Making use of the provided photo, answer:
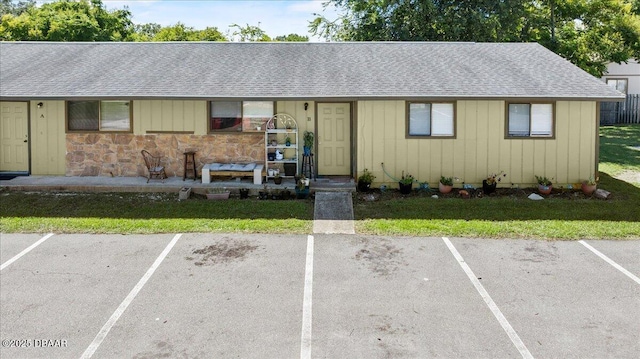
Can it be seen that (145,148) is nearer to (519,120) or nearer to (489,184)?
(489,184)

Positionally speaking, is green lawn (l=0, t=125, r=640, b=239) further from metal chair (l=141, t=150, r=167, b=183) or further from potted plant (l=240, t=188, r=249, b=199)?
metal chair (l=141, t=150, r=167, b=183)

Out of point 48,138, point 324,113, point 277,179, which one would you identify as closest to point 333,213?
point 277,179

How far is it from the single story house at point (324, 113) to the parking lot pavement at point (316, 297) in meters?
4.21

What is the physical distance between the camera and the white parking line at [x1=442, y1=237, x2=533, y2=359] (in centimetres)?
534

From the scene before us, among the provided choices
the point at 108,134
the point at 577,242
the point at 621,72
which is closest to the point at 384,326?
the point at 577,242

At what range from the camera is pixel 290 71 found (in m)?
13.7

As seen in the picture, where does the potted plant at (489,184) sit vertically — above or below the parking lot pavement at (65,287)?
above

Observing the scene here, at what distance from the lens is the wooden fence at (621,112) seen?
97.9ft

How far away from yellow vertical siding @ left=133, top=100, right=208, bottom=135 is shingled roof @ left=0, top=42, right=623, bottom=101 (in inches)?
22.5

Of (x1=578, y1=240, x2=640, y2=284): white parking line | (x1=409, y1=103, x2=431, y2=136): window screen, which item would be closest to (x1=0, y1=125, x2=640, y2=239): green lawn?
(x1=578, y1=240, x2=640, y2=284): white parking line

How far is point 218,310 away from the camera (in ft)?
20.4

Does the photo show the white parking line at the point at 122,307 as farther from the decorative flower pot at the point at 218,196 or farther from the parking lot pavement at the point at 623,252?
the parking lot pavement at the point at 623,252

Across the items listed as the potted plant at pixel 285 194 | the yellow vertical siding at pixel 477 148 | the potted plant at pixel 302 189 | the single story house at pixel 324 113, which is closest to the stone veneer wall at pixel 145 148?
the single story house at pixel 324 113

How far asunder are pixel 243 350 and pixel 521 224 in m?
6.51
